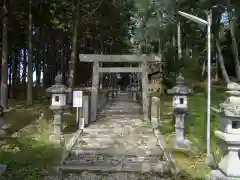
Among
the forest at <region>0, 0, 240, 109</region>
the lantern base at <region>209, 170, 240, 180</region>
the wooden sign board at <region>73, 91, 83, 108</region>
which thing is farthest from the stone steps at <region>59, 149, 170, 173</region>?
the forest at <region>0, 0, 240, 109</region>

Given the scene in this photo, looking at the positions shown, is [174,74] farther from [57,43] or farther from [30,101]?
[57,43]

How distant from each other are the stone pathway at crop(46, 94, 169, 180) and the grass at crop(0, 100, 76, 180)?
2.02ft

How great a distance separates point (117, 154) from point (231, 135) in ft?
14.0

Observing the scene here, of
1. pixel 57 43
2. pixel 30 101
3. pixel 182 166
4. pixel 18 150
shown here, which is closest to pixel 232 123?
pixel 182 166

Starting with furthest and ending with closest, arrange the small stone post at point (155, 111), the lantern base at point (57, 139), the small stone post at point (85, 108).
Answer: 1. the small stone post at point (85, 108)
2. the small stone post at point (155, 111)
3. the lantern base at point (57, 139)

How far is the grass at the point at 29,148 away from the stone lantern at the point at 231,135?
4.20 metres

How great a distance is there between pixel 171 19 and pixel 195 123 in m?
10.2

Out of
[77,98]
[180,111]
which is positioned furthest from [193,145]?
[77,98]

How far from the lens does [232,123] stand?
5.18 meters

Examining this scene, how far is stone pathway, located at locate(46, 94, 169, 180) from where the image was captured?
735 centimetres

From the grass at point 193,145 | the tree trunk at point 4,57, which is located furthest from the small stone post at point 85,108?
the tree trunk at point 4,57

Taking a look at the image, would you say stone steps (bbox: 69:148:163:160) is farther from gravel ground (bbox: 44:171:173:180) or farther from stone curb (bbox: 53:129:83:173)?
gravel ground (bbox: 44:171:173:180)

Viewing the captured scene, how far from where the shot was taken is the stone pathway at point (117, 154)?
735 centimetres

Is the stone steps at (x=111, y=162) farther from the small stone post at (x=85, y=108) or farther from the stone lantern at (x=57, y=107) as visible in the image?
the small stone post at (x=85, y=108)
